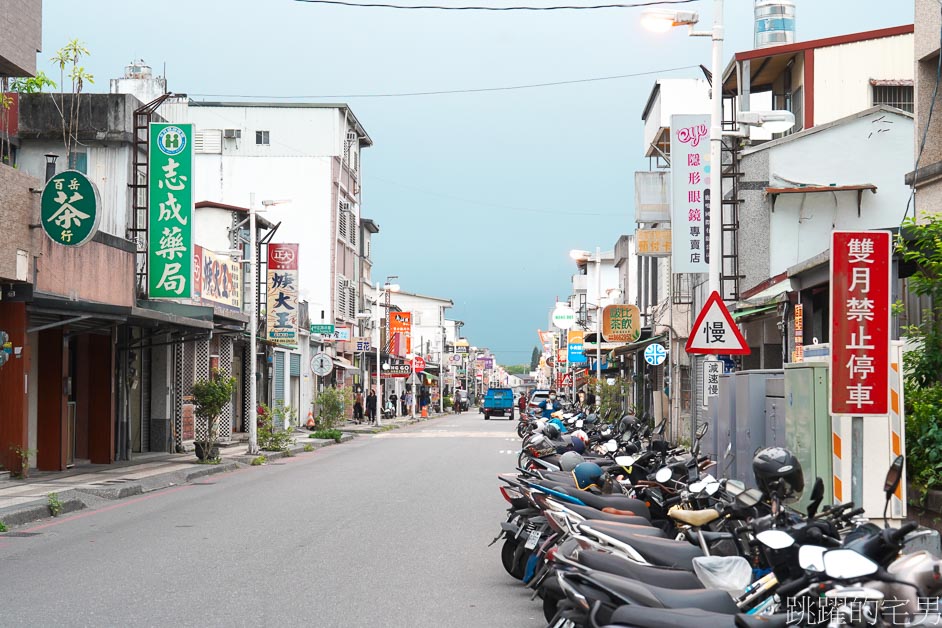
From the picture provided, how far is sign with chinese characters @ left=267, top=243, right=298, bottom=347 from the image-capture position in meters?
35.6

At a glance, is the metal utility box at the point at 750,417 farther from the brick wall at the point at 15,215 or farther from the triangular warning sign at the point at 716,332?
the brick wall at the point at 15,215

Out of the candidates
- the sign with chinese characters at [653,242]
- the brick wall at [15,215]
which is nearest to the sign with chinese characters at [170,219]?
the brick wall at [15,215]

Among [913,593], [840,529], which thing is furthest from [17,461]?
[913,593]

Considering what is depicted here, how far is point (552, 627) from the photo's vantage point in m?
5.99

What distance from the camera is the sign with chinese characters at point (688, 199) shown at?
83.7 feet

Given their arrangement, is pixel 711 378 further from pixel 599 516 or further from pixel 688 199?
pixel 688 199

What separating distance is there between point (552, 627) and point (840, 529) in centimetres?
189

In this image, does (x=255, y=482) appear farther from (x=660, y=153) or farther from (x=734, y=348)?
(x=660, y=153)

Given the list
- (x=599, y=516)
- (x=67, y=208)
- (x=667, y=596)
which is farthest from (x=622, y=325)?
(x=667, y=596)

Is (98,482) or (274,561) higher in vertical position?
(274,561)

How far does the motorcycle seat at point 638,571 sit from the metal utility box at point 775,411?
239 inches

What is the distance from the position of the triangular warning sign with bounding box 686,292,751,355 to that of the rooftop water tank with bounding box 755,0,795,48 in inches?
737

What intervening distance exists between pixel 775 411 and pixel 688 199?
14137 millimetres

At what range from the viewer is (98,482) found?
19.3 m
